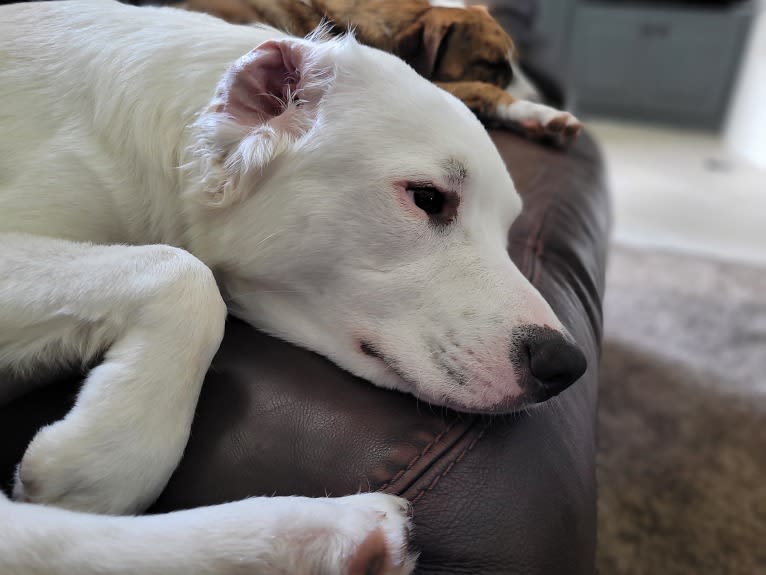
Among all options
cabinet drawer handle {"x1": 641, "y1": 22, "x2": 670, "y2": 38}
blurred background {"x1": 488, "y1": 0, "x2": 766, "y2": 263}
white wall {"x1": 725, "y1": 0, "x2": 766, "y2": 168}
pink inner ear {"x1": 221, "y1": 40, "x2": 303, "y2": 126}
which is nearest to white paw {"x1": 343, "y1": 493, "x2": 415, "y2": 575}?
pink inner ear {"x1": 221, "y1": 40, "x2": 303, "y2": 126}

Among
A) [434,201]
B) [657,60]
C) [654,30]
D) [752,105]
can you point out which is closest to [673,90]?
[657,60]

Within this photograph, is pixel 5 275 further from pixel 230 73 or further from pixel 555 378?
pixel 555 378

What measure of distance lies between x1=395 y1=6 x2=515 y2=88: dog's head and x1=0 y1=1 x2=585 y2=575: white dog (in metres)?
0.76

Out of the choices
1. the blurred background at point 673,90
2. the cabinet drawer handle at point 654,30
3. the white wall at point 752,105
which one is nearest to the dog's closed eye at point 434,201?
the blurred background at point 673,90

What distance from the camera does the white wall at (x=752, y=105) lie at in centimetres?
488

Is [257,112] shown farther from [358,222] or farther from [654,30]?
[654,30]

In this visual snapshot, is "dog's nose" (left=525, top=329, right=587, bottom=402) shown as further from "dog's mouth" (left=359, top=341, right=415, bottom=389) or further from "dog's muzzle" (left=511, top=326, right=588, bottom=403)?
"dog's mouth" (left=359, top=341, right=415, bottom=389)

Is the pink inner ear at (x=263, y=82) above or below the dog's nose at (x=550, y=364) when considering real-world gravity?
above

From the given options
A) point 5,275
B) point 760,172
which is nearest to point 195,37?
point 5,275

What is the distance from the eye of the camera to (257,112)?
87cm

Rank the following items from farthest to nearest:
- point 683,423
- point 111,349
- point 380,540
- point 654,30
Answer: point 654,30 → point 683,423 → point 111,349 → point 380,540

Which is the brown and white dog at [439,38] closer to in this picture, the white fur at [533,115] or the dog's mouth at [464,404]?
the white fur at [533,115]

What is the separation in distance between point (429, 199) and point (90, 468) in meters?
0.50

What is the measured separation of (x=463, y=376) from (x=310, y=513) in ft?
0.79
